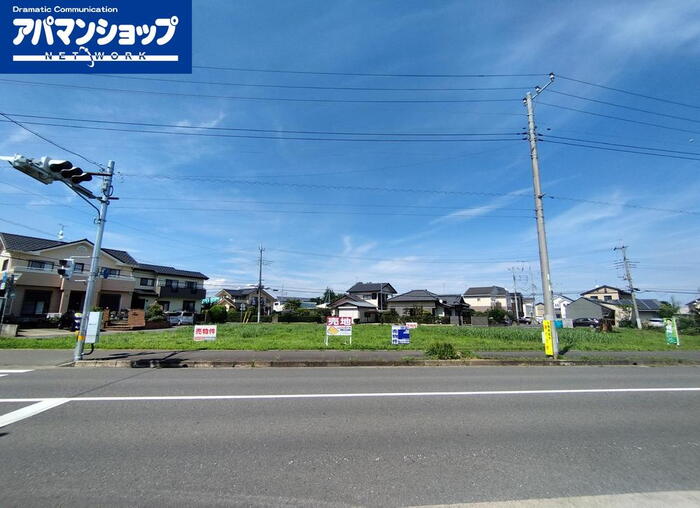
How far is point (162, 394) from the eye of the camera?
7.34 m

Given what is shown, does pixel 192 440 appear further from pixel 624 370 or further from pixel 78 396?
pixel 624 370

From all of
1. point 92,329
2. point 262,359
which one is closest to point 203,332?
point 92,329

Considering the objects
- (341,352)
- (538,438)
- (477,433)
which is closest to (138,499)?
(477,433)

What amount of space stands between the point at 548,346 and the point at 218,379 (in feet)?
39.7

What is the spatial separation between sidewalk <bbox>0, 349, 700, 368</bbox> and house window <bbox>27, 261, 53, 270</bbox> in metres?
25.9

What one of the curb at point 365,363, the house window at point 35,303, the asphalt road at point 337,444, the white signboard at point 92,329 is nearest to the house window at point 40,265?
the house window at point 35,303

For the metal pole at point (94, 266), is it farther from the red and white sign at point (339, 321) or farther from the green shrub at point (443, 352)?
the green shrub at point (443, 352)

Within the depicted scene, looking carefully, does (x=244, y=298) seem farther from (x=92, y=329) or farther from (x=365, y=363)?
(x=365, y=363)

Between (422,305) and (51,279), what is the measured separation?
49327mm

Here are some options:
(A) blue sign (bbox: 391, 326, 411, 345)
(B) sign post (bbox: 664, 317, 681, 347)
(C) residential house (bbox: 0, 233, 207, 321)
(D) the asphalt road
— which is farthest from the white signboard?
(B) sign post (bbox: 664, 317, 681, 347)

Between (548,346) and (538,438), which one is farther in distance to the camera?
(548,346)

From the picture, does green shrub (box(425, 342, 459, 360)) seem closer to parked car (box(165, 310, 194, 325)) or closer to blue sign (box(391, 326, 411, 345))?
blue sign (box(391, 326, 411, 345))

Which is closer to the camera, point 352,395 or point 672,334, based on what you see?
point 352,395

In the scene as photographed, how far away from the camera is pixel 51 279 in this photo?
115 feet
